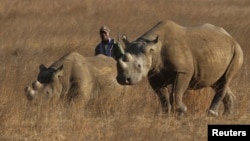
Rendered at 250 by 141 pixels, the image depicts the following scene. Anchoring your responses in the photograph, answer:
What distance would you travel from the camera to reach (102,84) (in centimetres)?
1081

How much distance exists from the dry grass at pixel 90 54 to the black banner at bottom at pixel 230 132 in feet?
0.66

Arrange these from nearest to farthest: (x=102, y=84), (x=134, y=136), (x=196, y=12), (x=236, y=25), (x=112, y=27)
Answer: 1. (x=134, y=136)
2. (x=102, y=84)
3. (x=236, y=25)
4. (x=112, y=27)
5. (x=196, y=12)

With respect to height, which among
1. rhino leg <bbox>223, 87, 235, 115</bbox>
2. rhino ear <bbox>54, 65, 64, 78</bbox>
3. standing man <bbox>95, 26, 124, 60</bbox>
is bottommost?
rhino leg <bbox>223, 87, 235, 115</bbox>

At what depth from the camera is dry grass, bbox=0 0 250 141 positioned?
857 cm

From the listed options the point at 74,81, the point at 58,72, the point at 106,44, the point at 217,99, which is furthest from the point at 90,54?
the point at 217,99

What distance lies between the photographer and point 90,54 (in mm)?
16156

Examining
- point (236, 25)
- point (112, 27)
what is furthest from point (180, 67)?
point (112, 27)

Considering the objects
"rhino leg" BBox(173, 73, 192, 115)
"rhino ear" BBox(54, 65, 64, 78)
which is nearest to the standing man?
"rhino ear" BBox(54, 65, 64, 78)

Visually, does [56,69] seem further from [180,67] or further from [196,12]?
[196,12]

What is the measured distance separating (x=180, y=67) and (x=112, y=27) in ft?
37.3

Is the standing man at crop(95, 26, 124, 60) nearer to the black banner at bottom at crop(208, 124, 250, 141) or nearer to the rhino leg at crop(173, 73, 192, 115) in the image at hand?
the rhino leg at crop(173, 73, 192, 115)

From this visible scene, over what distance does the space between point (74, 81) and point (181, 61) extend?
1.72 meters

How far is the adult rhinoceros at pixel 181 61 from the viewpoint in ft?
30.5

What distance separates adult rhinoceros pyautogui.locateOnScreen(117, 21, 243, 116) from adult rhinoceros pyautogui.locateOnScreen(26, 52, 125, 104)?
1174 millimetres
